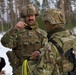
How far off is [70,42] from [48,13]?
A: 41 centimetres

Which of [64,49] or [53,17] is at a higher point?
[53,17]

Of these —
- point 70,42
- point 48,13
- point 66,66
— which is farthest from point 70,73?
point 48,13

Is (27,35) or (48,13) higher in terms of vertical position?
(48,13)

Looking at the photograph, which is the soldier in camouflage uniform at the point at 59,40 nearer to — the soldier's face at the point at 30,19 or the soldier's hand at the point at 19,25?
the soldier's hand at the point at 19,25

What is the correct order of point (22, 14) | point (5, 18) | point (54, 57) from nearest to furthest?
point (54, 57) < point (22, 14) < point (5, 18)

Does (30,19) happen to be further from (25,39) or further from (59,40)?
(59,40)

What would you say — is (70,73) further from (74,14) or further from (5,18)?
(5,18)

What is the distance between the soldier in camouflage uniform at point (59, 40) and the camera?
11.4 feet

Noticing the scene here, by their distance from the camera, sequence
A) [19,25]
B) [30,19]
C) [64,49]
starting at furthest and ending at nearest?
[30,19]
[19,25]
[64,49]

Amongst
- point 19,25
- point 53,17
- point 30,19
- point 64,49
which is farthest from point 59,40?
point 30,19

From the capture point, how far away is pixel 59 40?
3521 mm

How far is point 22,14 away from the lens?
5.36 meters

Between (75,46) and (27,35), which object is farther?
(27,35)

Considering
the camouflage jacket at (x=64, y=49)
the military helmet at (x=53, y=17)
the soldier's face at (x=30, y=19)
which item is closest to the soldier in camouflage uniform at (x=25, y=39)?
the soldier's face at (x=30, y=19)
